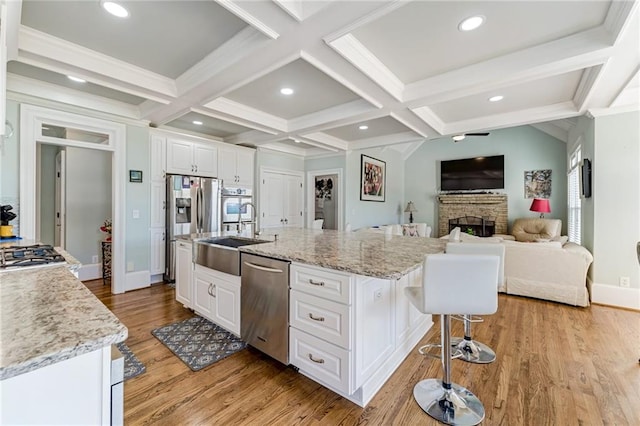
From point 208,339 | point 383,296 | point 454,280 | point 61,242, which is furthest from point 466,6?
point 61,242

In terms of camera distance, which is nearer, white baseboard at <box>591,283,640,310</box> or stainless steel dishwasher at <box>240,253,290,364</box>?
stainless steel dishwasher at <box>240,253,290,364</box>

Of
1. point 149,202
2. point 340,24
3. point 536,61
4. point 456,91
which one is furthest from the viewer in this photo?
point 149,202

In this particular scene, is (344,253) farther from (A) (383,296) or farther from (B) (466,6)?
(B) (466,6)

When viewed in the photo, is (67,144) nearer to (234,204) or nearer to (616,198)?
(234,204)

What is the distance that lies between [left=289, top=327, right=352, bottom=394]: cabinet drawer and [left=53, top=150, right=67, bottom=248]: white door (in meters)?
4.43

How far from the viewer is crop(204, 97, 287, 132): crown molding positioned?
3496mm

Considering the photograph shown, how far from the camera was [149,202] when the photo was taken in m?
4.12

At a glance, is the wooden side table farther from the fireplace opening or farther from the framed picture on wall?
the fireplace opening

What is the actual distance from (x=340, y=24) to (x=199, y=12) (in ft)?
3.30

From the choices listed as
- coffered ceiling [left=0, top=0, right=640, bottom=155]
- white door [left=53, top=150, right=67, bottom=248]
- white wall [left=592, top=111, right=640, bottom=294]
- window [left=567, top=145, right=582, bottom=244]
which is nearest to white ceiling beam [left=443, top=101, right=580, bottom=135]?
coffered ceiling [left=0, top=0, right=640, bottom=155]

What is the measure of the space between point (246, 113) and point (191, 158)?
1400mm

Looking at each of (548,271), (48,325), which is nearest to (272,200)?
(548,271)

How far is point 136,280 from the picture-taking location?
13.0 ft

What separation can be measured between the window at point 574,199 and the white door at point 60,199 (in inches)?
314
